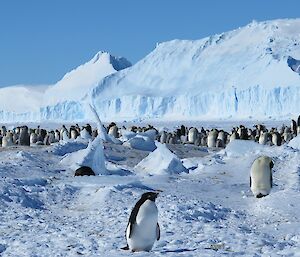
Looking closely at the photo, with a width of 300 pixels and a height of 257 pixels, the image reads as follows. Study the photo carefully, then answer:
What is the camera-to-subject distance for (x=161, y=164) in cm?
1523

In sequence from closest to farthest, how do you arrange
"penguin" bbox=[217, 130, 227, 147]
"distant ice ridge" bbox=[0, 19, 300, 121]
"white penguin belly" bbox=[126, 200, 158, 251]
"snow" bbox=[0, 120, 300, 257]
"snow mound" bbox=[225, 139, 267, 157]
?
"white penguin belly" bbox=[126, 200, 158, 251] < "snow" bbox=[0, 120, 300, 257] < "snow mound" bbox=[225, 139, 267, 157] < "penguin" bbox=[217, 130, 227, 147] < "distant ice ridge" bbox=[0, 19, 300, 121]

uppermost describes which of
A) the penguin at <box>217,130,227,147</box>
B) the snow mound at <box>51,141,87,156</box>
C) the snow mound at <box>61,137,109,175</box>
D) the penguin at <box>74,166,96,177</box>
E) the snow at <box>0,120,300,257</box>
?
the penguin at <box>217,130,227,147</box>

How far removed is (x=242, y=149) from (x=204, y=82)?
84.9 meters

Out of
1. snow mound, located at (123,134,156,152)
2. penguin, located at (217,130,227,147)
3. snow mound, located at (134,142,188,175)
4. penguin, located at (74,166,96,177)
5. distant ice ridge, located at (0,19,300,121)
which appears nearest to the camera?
penguin, located at (74,166,96,177)

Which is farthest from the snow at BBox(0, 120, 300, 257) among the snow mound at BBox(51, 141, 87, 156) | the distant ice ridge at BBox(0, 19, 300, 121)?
the distant ice ridge at BBox(0, 19, 300, 121)

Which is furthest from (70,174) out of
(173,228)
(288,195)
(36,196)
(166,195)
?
(173,228)

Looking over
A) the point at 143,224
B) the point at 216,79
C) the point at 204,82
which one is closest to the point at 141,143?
the point at 143,224

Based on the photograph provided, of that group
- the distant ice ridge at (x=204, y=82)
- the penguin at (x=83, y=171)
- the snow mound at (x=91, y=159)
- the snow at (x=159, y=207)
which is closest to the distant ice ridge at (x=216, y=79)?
the distant ice ridge at (x=204, y=82)

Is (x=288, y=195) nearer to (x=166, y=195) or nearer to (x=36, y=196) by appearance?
(x=166, y=195)

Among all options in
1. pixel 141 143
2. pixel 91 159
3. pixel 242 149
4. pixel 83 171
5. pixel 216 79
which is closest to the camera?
pixel 83 171

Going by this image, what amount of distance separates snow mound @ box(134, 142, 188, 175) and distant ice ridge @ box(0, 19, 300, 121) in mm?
67662

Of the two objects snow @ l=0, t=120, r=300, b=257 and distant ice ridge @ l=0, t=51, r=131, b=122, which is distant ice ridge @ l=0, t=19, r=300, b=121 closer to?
distant ice ridge @ l=0, t=51, r=131, b=122

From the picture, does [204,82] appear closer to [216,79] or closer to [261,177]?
[216,79]

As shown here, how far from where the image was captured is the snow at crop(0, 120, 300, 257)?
7.98 m
